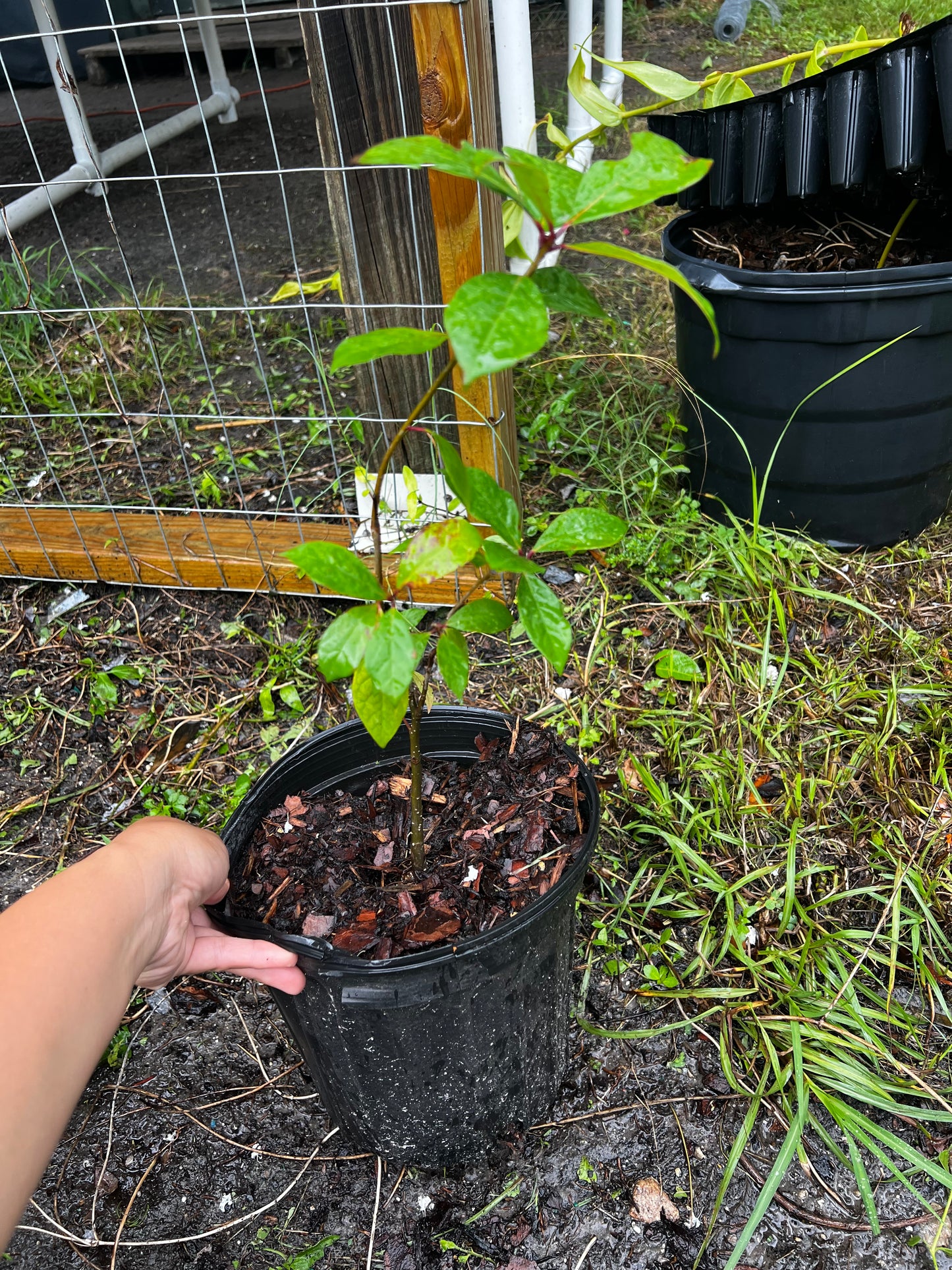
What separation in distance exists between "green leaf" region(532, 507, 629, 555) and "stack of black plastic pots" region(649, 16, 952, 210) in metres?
1.00

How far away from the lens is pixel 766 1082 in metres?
1.07

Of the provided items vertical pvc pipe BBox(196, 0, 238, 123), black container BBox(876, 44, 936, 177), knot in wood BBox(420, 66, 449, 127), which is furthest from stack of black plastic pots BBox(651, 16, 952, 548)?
vertical pvc pipe BBox(196, 0, 238, 123)

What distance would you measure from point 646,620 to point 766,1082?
789 mm

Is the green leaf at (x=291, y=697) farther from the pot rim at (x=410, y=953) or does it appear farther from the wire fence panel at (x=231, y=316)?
the pot rim at (x=410, y=953)

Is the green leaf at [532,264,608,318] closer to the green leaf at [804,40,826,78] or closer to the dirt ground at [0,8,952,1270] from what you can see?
the dirt ground at [0,8,952,1270]

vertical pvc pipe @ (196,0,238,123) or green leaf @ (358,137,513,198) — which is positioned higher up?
green leaf @ (358,137,513,198)

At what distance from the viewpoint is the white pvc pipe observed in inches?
120

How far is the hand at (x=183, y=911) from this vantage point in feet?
2.53

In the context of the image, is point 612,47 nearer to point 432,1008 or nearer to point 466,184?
point 466,184

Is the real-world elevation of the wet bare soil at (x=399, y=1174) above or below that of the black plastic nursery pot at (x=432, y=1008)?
below

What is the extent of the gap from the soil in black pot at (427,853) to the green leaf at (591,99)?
3.42ft

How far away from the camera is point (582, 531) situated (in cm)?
69

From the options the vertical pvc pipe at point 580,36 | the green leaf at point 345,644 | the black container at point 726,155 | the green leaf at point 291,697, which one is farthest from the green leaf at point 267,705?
the vertical pvc pipe at point 580,36

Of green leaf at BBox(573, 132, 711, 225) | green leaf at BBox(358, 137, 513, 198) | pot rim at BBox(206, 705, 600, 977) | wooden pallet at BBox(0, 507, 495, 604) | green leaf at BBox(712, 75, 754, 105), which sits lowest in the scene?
wooden pallet at BBox(0, 507, 495, 604)
